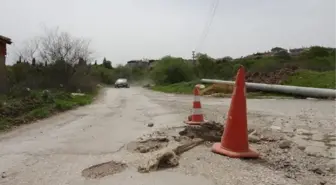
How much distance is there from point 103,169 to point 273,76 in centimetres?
1976

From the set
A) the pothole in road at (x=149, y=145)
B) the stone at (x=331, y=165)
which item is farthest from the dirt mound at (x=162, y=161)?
the stone at (x=331, y=165)

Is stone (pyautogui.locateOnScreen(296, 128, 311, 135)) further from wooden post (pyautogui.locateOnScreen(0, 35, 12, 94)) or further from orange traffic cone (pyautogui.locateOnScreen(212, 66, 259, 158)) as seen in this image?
wooden post (pyautogui.locateOnScreen(0, 35, 12, 94))

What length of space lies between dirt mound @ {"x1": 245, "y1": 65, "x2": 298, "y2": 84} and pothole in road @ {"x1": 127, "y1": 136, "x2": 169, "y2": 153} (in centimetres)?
1658

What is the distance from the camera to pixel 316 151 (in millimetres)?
5547

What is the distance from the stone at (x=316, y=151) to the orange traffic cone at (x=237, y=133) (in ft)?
3.45

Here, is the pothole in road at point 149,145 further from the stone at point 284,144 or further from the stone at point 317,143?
the stone at point 317,143

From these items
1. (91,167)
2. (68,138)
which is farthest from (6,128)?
(91,167)

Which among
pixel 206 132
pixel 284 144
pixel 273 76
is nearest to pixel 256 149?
pixel 284 144

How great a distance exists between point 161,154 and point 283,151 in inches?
83.5

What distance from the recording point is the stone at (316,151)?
536 cm

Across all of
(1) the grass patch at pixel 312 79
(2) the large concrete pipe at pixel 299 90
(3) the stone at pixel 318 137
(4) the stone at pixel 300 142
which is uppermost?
(1) the grass patch at pixel 312 79

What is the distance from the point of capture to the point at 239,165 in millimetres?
4703

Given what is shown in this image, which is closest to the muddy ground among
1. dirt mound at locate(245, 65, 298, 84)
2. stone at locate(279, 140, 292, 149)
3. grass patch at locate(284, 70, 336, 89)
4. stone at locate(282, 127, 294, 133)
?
stone at locate(279, 140, 292, 149)

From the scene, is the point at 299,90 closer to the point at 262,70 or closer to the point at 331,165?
the point at 262,70
